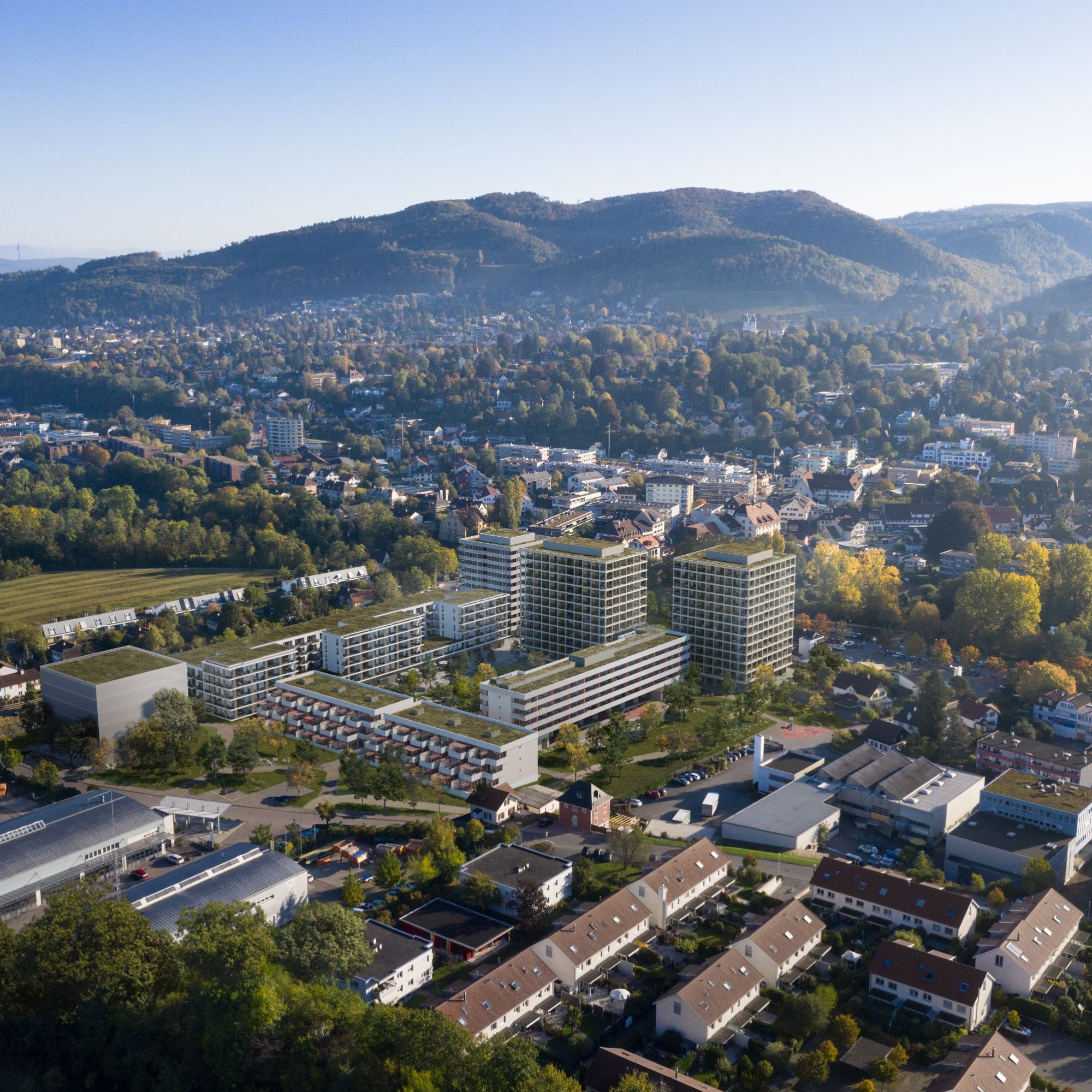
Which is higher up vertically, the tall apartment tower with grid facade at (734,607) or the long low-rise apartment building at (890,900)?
the tall apartment tower with grid facade at (734,607)

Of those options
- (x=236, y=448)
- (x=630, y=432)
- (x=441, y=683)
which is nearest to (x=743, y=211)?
(x=630, y=432)

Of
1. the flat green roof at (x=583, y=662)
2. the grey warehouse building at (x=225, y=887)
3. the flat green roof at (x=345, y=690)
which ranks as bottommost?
the grey warehouse building at (x=225, y=887)

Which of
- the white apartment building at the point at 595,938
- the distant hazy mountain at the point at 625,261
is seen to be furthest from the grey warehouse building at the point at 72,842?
the distant hazy mountain at the point at 625,261

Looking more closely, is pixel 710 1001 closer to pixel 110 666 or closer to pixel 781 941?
pixel 781 941

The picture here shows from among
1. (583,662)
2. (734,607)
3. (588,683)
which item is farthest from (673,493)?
(588,683)

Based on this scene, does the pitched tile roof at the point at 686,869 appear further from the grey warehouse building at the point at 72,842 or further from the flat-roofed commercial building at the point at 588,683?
the grey warehouse building at the point at 72,842
